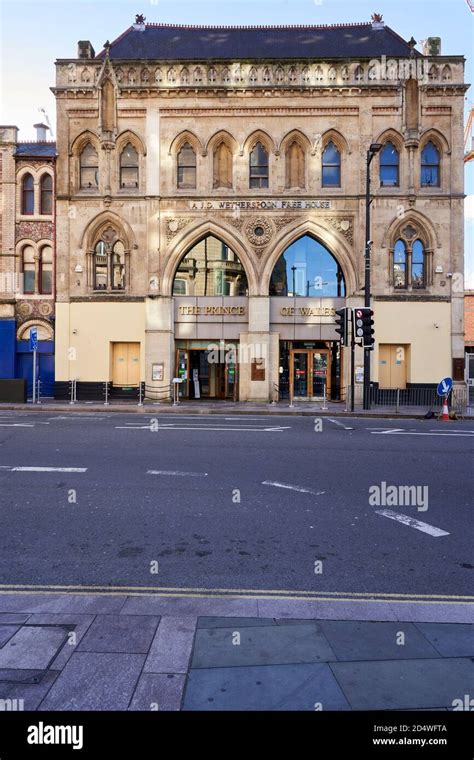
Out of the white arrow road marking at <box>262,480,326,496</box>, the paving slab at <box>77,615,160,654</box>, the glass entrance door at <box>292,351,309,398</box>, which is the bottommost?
the paving slab at <box>77,615,160,654</box>

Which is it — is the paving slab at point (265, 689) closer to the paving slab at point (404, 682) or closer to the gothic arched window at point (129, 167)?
the paving slab at point (404, 682)

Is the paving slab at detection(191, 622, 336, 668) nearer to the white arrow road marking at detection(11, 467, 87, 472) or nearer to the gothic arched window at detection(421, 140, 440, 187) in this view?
the white arrow road marking at detection(11, 467, 87, 472)

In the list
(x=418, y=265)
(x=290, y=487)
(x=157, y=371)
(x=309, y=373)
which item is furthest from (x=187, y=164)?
(x=290, y=487)

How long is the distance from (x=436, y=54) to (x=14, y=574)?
1116 inches

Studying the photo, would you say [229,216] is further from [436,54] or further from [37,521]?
[37,521]

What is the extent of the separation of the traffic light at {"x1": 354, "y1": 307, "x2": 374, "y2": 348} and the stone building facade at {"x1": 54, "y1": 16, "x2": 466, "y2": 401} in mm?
4406

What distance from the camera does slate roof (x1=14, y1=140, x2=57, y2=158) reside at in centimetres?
2464

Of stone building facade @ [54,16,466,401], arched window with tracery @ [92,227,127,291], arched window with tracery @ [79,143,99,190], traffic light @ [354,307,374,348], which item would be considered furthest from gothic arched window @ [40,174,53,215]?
traffic light @ [354,307,374,348]

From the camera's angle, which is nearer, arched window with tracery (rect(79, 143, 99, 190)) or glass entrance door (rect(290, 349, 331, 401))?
glass entrance door (rect(290, 349, 331, 401))

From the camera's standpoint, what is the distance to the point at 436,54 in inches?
928

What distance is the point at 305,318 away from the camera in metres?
23.4

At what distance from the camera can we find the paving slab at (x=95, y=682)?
272 cm

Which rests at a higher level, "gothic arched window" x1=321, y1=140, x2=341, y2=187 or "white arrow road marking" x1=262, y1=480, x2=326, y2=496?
"gothic arched window" x1=321, y1=140, x2=341, y2=187

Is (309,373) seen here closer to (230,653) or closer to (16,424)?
(16,424)
